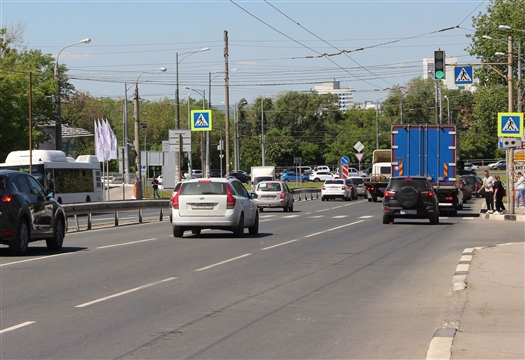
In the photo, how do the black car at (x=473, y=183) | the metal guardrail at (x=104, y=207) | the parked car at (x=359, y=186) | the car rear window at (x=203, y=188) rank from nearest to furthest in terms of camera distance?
1. the car rear window at (x=203, y=188)
2. the metal guardrail at (x=104, y=207)
3. the black car at (x=473, y=183)
4. the parked car at (x=359, y=186)

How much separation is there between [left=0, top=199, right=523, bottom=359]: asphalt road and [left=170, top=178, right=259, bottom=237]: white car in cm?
88

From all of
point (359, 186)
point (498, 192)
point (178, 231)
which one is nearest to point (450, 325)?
point (178, 231)

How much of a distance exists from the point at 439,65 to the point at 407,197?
536 centimetres

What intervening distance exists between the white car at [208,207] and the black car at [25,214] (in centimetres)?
422

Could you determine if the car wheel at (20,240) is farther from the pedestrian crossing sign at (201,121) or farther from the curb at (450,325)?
the pedestrian crossing sign at (201,121)

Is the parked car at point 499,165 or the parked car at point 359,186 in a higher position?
the parked car at point 499,165

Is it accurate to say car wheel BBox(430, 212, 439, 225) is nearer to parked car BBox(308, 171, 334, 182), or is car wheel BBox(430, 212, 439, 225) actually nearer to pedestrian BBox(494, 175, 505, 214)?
pedestrian BBox(494, 175, 505, 214)

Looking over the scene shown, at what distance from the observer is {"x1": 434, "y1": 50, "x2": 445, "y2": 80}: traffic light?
109 ft

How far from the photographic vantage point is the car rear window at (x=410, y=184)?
32.2 meters

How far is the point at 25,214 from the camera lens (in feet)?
60.5

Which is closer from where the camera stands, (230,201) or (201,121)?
(230,201)

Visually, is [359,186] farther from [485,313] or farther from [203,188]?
[485,313]

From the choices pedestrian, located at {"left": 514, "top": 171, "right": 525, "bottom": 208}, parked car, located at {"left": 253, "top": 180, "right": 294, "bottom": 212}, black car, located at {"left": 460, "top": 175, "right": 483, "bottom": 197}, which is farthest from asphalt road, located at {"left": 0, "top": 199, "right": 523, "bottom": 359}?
black car, located at {"left": 460, "top": 175, "right": 483, "bottom": 197}

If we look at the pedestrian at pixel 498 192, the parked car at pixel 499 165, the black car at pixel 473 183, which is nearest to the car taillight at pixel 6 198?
the pedestrian at pixel 498 192
